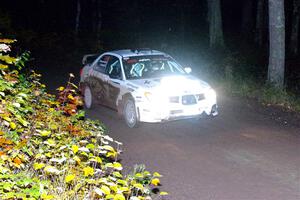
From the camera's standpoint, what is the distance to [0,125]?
668cm

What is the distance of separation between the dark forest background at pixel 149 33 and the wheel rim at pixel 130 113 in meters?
6.72

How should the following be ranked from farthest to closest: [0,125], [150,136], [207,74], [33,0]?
1. [33,0]
2. [207,74]
3. [150,136]
4. [0,125]

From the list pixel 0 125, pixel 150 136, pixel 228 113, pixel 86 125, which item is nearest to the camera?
pixel 0 125

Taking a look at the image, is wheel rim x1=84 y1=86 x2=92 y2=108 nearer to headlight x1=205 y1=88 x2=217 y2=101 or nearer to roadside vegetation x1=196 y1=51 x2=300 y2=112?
headlight x1=205 y1=88 x2=217 y2=101

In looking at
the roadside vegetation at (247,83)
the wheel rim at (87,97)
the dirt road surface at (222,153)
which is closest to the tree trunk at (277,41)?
the roadside vegetation at (247,83)

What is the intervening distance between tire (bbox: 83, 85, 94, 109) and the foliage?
385 cm

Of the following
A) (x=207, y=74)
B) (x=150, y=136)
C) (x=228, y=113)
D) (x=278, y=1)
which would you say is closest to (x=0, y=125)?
(x=150, y=136)

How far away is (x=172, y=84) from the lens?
10422 millimetres

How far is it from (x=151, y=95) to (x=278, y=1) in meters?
6.24

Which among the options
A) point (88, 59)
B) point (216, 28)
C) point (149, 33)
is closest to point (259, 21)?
point (216, 28)

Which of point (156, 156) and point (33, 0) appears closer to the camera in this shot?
point (156, 156)

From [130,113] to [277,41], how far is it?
20.2 ft

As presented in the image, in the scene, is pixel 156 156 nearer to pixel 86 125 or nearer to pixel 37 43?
pixel 86 125

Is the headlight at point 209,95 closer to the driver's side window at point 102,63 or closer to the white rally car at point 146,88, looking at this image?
the white rally car at point 146,88
